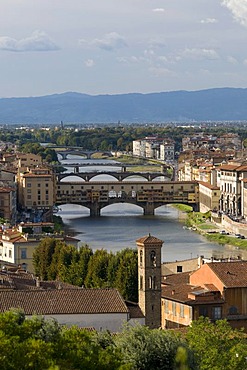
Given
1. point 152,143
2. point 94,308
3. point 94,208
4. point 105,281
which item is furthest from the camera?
point 152,143

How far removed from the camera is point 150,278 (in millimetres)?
14633

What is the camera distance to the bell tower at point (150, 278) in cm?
1422

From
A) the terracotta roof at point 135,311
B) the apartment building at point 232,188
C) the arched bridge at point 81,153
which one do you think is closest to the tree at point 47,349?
the terracotta roof at point 135,311

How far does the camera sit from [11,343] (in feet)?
26.7

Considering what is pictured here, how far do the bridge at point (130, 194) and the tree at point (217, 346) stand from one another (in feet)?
98.2

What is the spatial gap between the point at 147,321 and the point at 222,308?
1.23 meters

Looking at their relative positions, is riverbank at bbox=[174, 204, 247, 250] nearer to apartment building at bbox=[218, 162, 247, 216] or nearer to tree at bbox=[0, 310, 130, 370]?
apartment building at bbox=[218, 162, 247, 216]

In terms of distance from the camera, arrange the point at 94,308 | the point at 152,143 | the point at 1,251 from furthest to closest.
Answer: the point at 152,143
the point at 1,251
the point at 94,308

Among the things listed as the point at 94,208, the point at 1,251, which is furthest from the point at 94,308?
the point at 94,208

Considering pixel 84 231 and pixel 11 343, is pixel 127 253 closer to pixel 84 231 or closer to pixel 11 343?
pixel 11 343

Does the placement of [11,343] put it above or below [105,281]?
above

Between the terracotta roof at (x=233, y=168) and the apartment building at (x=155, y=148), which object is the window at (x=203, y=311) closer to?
the terracotta roof at (x=233, y=168)

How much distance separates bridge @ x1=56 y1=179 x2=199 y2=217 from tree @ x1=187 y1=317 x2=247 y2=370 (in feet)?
98.2

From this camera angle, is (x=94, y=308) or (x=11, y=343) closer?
(x=11, y=343)
